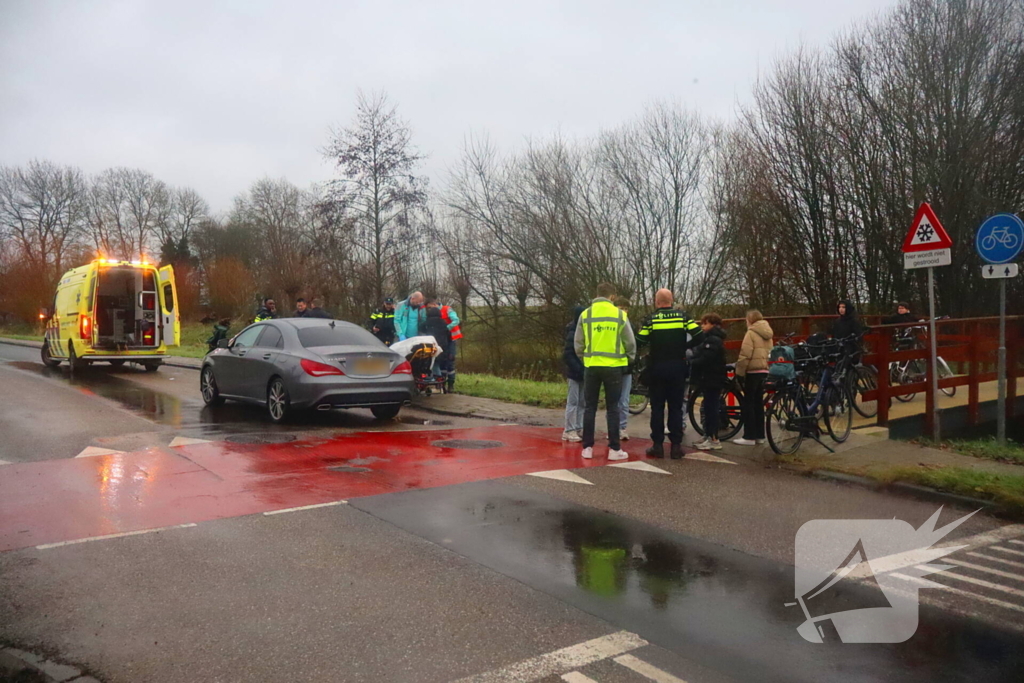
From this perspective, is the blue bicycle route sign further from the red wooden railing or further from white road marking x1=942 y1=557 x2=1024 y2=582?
white road marking x1=942 y1=557 x2=1024 y2=582

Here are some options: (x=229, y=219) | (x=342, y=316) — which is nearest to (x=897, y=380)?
(x=342, y=316)

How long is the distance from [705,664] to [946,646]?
131cm

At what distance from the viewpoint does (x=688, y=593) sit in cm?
481

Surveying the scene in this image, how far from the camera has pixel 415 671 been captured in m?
3.72

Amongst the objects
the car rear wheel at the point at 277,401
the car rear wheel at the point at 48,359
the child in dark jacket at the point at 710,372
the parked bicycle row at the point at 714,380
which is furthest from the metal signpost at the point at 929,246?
the car rear wheel at the point at 48,359

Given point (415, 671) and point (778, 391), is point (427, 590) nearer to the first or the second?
point (415, 671)

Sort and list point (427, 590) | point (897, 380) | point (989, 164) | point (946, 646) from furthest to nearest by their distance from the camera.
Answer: point (989, 164) → point (897, 380) → point (427, 590) → point (946, 646)

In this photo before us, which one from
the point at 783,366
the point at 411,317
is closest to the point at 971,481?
the point at 783,366

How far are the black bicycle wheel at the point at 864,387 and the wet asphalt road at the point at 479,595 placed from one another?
3.88 metres

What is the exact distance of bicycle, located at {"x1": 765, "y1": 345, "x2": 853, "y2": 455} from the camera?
9.76 metres

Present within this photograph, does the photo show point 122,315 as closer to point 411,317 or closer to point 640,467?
point 411,317

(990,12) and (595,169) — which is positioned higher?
(990,12)

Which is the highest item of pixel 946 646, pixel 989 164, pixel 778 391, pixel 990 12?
pixel 990 12

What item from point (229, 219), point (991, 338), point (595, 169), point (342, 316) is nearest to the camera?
point (991, 338)
